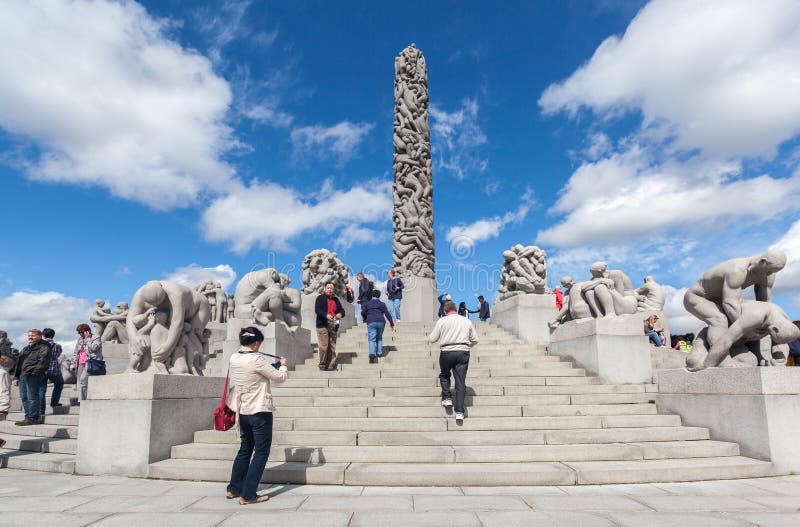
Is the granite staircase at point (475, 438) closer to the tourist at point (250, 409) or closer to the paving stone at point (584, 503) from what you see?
the paving stone at point (584, 503)

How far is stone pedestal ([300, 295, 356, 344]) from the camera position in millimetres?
14336

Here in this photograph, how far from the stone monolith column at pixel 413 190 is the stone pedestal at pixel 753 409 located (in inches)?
504

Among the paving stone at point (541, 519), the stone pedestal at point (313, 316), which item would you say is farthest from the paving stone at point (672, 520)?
the stone pedestal at point (313, 316)

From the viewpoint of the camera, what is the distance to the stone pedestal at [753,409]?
5.71 m

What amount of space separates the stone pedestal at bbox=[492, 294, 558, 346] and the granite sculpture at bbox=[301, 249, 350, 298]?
234 inches

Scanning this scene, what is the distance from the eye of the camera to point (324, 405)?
24.2 feet

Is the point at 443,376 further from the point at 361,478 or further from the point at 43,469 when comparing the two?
the point at 43,469

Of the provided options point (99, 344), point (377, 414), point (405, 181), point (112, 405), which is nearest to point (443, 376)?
point (377, 414)

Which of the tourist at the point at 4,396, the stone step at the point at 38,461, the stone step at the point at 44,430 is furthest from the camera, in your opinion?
the stone step at the point at 44,430

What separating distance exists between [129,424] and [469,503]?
163 inches

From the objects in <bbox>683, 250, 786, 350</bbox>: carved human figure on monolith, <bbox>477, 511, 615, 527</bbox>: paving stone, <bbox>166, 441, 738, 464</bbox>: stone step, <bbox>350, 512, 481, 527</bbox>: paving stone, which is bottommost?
<bbox>477, 511, 615, 527</bbox>: paving stone

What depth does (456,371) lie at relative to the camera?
22.2 feet

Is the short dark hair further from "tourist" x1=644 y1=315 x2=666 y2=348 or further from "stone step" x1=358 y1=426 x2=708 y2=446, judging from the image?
"tourist" x1=644 y1=315 x2=666 y2=348

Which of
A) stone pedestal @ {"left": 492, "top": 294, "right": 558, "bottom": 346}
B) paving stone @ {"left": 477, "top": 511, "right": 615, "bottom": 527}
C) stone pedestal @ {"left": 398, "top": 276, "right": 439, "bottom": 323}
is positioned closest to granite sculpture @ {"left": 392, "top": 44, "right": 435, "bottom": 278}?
stone pedestal @ {"left": 398, "top": 276, "right": 439, "bottom": 323}
